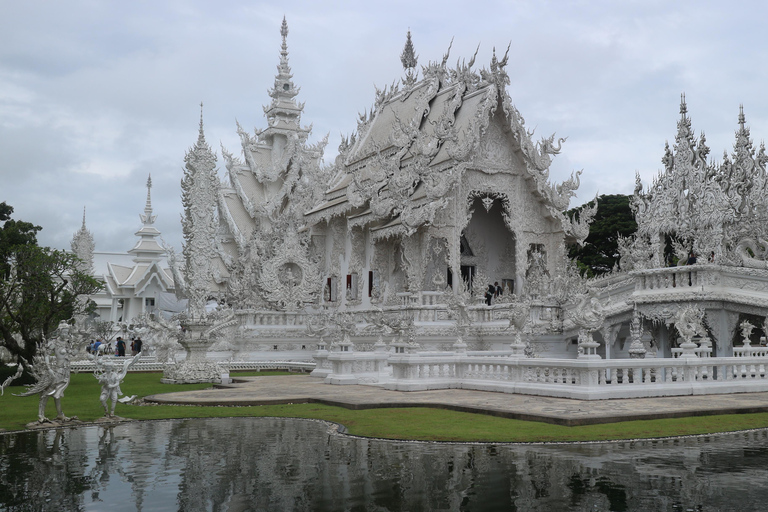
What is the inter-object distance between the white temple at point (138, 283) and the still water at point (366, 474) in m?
40.9

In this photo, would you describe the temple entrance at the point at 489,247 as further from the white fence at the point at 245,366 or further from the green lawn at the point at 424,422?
the green lawn at the point at 424,422

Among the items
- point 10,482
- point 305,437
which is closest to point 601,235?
point 305,437

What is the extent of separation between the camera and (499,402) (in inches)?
436

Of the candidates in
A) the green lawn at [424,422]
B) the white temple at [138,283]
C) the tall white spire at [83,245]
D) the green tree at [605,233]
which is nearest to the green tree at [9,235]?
the green lawn at [424,422]

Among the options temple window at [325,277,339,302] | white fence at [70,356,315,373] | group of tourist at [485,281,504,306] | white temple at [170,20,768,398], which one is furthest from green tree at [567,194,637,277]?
white fence at [70,356,315,373]

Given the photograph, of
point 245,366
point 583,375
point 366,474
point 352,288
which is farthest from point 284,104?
point 366,474

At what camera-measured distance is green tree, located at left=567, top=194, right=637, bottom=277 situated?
40219 millimetres

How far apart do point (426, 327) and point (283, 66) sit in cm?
2345

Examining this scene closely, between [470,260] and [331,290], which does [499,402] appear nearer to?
[470,260]

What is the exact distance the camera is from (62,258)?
18.4 metres

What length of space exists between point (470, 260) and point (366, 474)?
18.9 m

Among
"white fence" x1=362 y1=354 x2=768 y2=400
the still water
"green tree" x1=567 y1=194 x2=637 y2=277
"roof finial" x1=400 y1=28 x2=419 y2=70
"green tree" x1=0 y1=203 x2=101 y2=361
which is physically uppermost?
"roof finial" x1=400 y1=28 x2=419 y2=70

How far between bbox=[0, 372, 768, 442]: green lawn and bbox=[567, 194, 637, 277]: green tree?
31.1 metres

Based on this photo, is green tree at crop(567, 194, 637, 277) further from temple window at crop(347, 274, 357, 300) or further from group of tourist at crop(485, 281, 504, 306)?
temple window at crop(347, 274, 357, 300)
